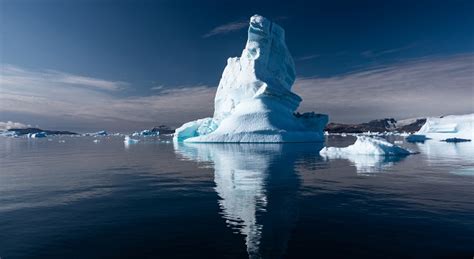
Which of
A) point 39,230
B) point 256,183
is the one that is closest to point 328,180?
point 256,183

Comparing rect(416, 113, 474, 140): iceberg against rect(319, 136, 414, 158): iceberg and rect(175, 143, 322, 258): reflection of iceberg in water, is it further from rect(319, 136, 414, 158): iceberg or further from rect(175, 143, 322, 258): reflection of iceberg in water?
rect(175, 143, 322, 258): reflection of iceberg in water

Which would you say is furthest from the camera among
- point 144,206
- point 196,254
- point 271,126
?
point 271,126

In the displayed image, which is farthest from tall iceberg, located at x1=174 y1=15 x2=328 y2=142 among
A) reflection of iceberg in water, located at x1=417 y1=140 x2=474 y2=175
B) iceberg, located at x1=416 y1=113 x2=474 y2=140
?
reflection of iceberg in water, located at x1=417 y1=140 x2=474 y2=175

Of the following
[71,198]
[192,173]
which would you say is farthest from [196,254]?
[192,173]

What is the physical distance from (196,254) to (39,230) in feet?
15.0

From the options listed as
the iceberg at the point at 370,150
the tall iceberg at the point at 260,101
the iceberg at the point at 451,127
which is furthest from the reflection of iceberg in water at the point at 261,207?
the iceberg at the point at 451,127

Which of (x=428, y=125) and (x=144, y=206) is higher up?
(x=428, y=125)

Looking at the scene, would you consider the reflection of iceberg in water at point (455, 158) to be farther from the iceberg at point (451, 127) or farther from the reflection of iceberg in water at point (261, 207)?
the iceberg at point (451, 127)

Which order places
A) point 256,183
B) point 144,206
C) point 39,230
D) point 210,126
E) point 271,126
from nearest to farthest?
point 39,230 < point 144,206 < point 256,183 < point 271,126 < point 210,126

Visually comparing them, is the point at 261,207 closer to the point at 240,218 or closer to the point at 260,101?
the point at 240,218

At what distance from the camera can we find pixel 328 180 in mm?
16562

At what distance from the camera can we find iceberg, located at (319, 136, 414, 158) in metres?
29.6

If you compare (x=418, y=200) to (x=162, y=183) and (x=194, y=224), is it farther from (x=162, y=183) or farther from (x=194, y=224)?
(x=162, y=183)

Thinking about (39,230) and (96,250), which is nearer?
(96,250)
